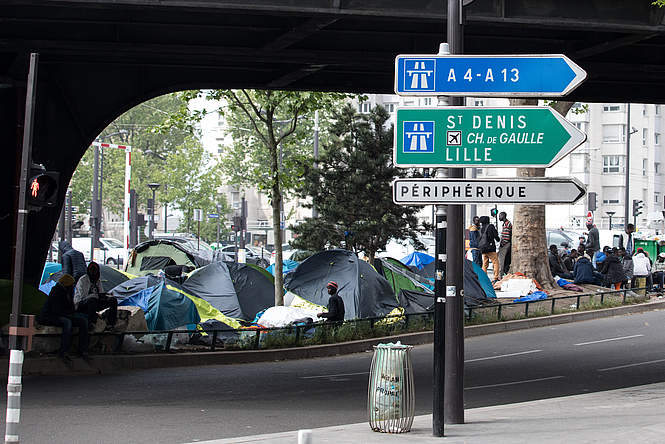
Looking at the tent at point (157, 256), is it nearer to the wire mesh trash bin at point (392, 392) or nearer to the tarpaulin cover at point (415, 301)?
the tarpaulin cover at point (415, 301)

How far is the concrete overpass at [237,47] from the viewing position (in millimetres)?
13039

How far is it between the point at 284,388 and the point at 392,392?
Answer: 4.42m

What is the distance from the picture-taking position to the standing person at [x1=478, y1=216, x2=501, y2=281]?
26.8 m

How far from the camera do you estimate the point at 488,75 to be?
9.42 meters

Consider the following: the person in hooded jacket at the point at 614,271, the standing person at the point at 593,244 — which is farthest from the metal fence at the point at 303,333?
the standing person at the point at 593,244

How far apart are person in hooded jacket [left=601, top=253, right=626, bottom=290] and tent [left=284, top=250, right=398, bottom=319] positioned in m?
7.95

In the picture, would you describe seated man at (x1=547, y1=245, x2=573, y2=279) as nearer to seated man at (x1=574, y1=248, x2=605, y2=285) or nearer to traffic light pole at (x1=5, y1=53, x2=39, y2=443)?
seated man at (x1=574, y1=248, x2=605, y2=285)

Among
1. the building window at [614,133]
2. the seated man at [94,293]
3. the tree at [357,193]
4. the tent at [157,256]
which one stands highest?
the building window at [614,133]

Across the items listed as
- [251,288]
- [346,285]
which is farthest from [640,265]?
[251,288]

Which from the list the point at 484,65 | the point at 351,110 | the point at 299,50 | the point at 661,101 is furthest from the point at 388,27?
the point at 351,110

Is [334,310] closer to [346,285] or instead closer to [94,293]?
[346,285]

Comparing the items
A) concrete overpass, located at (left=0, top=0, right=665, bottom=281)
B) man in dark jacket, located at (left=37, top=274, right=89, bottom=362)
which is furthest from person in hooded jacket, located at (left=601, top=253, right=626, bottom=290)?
man in dark jacket, located at (left=37, top=274, right=89, bottom=362)

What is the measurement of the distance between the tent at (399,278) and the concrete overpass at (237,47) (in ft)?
17.7

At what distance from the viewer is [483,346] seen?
19172mm
